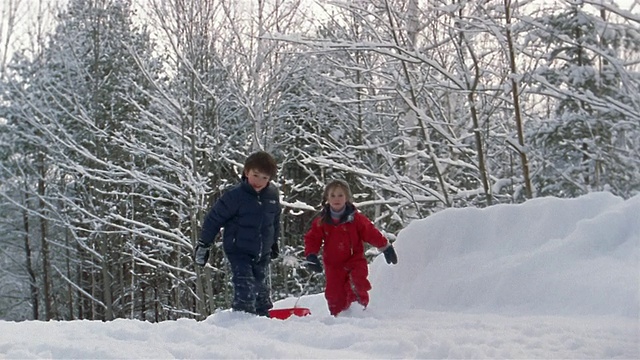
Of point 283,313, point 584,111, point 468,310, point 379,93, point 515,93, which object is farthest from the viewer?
point 379,93

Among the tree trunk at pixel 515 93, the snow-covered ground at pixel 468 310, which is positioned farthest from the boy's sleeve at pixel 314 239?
the tree trunk at pixel 515 93

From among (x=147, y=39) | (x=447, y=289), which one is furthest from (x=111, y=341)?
(x=147, y=39)

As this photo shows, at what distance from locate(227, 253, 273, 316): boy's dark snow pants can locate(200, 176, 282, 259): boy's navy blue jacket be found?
6 cm

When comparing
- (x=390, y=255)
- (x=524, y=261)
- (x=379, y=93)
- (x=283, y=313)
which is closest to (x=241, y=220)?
(x=283, y=313)

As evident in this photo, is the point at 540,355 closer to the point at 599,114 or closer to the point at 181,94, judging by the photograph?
the point at 599,114

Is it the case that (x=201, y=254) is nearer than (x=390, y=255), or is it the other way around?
(x=201, y=254)

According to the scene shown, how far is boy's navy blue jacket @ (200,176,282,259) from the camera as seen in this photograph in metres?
5.17

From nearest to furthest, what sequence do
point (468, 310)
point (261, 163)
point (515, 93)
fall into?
point (468, 310) < point (261, 163) < point (515, 93)

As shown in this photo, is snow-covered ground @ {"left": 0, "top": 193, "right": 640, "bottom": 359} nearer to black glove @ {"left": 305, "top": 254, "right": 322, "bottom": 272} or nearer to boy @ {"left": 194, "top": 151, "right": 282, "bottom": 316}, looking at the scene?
boy @ {"left": 194, "top": 151, "right": 282, "bottom": 316}

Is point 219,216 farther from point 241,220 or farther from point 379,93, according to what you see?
point 379,93

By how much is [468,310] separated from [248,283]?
1.68 m

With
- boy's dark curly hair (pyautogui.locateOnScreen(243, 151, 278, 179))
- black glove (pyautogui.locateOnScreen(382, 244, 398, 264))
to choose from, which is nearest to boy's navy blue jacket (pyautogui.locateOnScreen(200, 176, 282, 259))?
boy's dark curly hair (pyautogui.locateOnScreen(243, 151, 278, 179))

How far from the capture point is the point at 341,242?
5637 mm

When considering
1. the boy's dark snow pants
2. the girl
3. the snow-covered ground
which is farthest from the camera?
the girl
